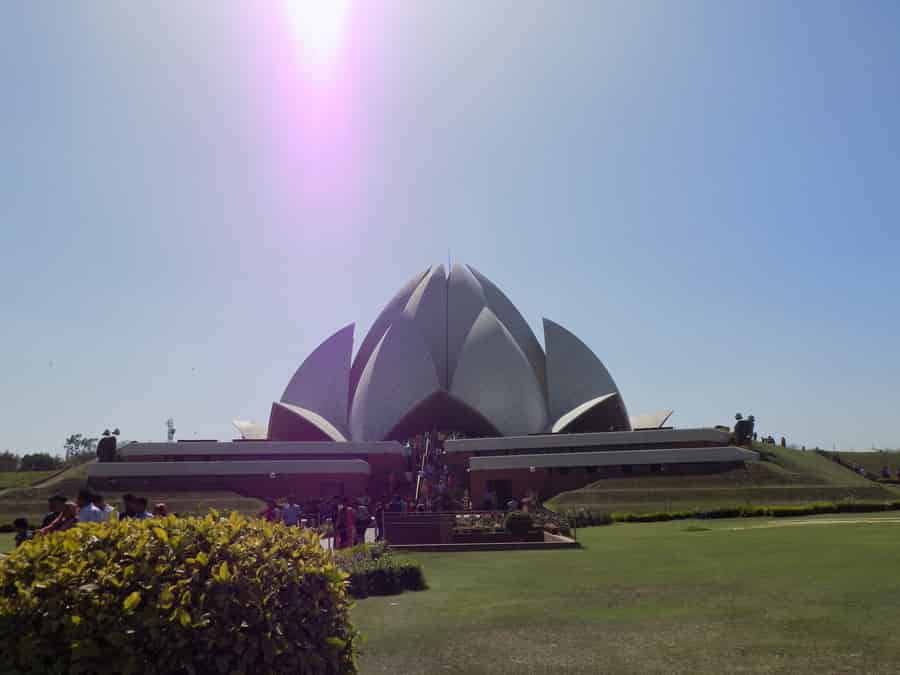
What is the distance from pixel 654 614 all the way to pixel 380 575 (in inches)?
138

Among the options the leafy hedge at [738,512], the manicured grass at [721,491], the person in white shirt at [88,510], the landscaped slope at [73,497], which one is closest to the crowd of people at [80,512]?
the person in white shirt at [88,510]

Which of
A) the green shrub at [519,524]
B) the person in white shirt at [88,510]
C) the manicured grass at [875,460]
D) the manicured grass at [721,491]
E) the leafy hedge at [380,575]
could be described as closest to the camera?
the person in white shirt at [88,510]

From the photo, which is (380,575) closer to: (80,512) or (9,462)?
(80,512)

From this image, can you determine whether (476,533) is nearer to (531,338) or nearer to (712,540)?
(712,540)

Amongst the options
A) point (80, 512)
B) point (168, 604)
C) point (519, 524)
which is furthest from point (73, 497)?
point (168, 604)

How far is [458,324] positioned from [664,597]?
31.7 meters

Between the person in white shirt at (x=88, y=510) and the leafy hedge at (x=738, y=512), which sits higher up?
the person in white shirt at (x=88, y=510)

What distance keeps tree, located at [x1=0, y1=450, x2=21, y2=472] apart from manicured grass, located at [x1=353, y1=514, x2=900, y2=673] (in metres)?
42.8

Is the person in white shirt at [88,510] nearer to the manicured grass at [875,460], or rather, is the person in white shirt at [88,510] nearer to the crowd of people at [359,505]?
the crowd of people at [359,505]

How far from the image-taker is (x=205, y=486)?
88.5 ft

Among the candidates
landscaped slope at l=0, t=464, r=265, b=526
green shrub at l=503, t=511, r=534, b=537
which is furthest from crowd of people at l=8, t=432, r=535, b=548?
green shrub at l=503, t=511, r=534, b=537

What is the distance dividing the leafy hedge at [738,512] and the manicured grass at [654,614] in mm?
8683

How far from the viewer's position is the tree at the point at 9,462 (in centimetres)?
4619

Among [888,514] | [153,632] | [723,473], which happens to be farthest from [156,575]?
[723,473]
